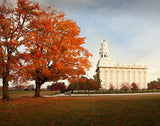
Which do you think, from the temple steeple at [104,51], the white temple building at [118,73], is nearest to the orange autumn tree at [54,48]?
the white temple building at [118,73]

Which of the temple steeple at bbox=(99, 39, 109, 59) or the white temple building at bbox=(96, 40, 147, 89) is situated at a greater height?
the temple steeple at bbox=(99, 39, 109, 59)

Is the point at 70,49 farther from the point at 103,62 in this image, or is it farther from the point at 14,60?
the point at 103,62

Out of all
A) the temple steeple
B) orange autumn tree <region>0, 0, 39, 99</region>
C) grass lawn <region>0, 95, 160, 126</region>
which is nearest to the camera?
grass lawn <region>0, 95, 160, 126</region>

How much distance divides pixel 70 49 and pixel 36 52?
4817 mm

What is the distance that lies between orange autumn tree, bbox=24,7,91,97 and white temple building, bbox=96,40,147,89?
109337 mm

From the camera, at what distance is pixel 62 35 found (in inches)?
862

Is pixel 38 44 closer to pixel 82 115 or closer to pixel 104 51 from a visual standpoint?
pixel 82 115

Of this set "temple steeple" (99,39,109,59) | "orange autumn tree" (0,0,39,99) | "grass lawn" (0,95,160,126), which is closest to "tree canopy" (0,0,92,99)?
"orange autumn tree" (0,0,39,99)

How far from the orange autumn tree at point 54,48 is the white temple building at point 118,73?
109 metres

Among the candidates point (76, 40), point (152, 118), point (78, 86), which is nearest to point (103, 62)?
point (78, 86)

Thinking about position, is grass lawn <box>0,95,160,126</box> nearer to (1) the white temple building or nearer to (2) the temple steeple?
(1) the white temple building

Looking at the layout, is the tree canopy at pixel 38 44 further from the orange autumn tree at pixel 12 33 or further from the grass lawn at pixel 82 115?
the grass lawn at pixel 82 115

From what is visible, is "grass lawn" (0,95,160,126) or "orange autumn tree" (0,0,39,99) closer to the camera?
"grass lawn" (0,95,160,126)

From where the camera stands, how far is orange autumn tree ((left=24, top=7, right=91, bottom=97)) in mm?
18734
